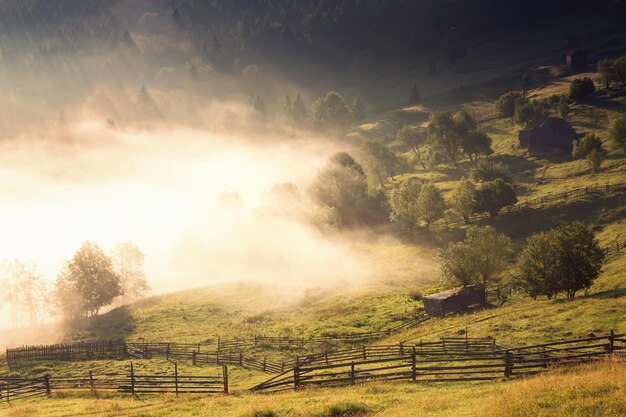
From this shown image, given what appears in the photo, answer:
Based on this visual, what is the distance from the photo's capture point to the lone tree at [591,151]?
365 ft

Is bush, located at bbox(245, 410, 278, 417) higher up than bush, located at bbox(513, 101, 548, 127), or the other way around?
bush, located at bbox(513, 101, 548, 127)

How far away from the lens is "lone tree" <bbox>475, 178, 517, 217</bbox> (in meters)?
105

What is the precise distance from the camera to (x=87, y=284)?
99125mm

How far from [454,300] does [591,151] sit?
64688 mm

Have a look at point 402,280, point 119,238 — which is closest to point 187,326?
point 402,280

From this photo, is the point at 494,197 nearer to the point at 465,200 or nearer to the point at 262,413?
the point at 465,200

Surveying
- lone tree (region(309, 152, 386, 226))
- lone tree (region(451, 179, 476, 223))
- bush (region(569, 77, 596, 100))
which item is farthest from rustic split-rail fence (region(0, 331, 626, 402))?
bush (region(569, 77, 596, 100))

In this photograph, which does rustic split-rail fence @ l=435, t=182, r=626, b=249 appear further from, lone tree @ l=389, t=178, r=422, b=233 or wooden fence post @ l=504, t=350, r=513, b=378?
wooden fence post @ l=504, t=350, r=513, b=378

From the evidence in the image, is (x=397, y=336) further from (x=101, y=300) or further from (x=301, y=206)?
(x=301, y=206)

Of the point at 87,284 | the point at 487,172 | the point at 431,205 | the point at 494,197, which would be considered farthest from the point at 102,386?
the point at 487,172

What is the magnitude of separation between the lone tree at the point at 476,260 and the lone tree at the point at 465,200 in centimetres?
2950

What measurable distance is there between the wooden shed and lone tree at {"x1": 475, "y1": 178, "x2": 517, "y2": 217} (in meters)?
36.1

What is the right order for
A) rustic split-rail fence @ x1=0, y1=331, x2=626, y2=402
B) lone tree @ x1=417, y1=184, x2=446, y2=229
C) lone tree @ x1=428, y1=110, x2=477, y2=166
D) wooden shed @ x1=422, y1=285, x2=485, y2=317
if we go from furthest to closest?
lone tree @ x1=428, y1=110, x2=477, y2=166 < lone tree @ x1=417, y1=184, x2=446, y2=229 < wooden shed @ x1=422, y1=285, x2=485, y2=317 < rustic split-rail fence @ x1=0, y1=331, x2=626, y2=402

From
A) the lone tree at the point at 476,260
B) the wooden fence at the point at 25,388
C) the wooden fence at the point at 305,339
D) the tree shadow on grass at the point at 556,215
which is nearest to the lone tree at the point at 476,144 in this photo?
the tree shadow on grass at the point at 556,215
